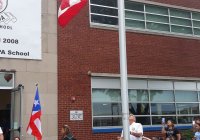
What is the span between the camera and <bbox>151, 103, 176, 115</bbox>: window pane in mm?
17638

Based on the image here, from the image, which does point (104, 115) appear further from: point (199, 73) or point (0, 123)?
point (199, 73)

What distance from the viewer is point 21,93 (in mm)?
13992

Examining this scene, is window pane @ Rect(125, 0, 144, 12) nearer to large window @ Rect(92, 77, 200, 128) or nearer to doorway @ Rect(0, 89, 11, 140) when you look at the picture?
large window @ Rect(92, 77, 200, 128)

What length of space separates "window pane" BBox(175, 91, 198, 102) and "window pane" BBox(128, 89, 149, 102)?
6.06 ft

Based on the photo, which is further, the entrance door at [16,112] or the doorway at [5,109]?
the doorway at [5,109]

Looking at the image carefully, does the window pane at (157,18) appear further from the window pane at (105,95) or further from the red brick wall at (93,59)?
the window pane at (105,95)

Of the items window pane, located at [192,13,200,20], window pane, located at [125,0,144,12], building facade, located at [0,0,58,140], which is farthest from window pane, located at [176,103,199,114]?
building facade, located at [0,0,58,140]

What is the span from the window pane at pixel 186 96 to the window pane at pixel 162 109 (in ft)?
1.70

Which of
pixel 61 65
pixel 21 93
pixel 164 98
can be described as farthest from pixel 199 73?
pixel 21 93

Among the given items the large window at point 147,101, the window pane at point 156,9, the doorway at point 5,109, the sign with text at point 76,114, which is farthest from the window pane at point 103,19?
the doorway at point 5,109

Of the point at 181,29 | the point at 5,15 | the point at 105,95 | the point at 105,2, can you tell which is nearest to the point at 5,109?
the point at 105,95

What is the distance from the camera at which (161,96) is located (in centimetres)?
1809

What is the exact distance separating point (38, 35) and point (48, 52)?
2.39 ft

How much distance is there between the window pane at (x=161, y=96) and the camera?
1780cm
